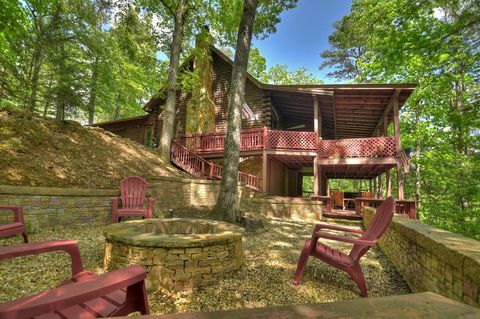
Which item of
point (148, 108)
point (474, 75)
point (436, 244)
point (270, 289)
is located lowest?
point (270, 289)

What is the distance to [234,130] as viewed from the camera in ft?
20.0

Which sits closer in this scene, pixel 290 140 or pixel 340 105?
pixel 290 140

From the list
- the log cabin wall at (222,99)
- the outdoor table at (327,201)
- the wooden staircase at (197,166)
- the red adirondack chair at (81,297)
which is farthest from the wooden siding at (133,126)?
the red adirondack chair at (81,297)

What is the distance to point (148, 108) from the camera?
15.7 m

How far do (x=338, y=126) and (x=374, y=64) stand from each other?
4.63 m

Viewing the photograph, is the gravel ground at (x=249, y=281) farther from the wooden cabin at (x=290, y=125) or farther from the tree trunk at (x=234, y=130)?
the wooden cabin at (x=290, y=125)

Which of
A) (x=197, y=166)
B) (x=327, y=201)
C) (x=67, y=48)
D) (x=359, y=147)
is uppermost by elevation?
(x=67, y=48)

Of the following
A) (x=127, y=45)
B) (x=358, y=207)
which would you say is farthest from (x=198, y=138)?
(x=358, y=207)

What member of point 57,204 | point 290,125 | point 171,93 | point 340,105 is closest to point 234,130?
point 57,204

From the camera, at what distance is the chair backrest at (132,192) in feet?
18.3

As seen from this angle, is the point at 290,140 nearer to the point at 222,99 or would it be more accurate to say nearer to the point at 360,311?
the point at 222,99

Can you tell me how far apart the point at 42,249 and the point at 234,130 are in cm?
475

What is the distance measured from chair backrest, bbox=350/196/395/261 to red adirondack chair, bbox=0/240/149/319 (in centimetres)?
229

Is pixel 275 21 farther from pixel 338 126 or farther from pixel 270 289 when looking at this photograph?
pixel 270 289
